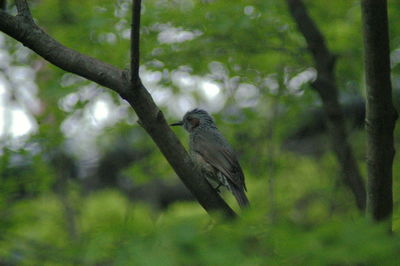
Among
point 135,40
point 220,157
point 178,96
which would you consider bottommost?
point 135,40

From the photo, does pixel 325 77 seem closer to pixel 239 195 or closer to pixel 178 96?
pixel 239 195

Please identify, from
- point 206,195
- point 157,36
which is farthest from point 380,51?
point 157,36

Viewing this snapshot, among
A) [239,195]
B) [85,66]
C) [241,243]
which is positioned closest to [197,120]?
[239,195]

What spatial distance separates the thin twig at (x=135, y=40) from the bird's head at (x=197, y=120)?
297cm

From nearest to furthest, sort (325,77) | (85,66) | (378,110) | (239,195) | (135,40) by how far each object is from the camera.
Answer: (135,40) < (85,66) < (378,110) < (239,195) < (325,77)

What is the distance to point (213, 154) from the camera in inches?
214

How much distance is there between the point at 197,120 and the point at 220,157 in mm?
742

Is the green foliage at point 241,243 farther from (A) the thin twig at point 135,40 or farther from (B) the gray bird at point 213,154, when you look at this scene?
(B) the gray bird at point 213,154

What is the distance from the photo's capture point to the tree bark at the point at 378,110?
2947 mm

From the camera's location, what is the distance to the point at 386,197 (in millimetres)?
3096

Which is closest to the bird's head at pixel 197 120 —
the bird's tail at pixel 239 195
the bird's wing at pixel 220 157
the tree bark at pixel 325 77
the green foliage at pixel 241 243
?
the bird's wing at pixel 220 157

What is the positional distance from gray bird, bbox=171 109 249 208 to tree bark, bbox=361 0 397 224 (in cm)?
173

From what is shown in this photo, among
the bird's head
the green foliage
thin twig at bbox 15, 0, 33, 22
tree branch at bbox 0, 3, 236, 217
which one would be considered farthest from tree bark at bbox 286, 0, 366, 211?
the green foliage

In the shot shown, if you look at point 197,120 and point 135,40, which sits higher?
point 197,120
